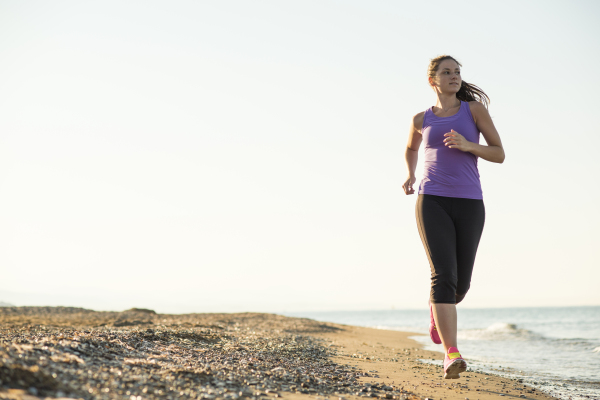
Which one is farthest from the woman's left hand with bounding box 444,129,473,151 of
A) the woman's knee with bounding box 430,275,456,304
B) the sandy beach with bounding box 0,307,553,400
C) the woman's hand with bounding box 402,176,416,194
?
the sandy beach with bounding box 0,307,553,400

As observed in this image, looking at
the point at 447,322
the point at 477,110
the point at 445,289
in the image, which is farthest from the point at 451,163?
the point at 447,322

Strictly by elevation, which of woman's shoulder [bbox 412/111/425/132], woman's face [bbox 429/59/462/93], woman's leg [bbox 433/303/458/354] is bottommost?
woman's leg [bbox 433/303/458/354]

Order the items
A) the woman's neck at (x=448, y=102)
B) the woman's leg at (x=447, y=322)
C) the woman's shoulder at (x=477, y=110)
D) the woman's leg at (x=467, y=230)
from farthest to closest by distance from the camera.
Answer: the woman's neck at (x=448, y=102)
the woman's shoulder at (x=477, y=110)
the woman's leg at (x=467, y=230)
the woman's leg at (x=447, y=322)

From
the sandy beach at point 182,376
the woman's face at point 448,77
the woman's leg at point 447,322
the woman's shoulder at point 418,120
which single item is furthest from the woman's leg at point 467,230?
the sandy beach at point 182,376

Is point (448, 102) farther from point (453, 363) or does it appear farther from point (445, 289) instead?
point (453, 363)

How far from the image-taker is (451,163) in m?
4.02

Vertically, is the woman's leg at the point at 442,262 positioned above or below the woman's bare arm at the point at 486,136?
below

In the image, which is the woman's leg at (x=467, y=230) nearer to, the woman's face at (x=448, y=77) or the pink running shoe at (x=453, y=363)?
the pink running shoe at (x=453, y=363)

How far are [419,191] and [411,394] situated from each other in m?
1.86

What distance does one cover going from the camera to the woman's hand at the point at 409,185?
466cm

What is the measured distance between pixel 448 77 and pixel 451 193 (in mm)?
1106

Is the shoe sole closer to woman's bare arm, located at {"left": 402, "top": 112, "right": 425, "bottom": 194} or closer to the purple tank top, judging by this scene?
the purple tank top

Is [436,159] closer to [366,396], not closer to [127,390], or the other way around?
[366,396]

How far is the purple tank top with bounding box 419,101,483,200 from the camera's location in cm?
398
